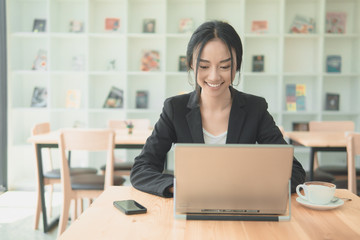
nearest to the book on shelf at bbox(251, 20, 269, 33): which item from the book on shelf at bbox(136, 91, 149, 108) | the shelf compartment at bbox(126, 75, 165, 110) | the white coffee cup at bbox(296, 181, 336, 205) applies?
the shelf compartment at bbox(126, 75, 165, 110)

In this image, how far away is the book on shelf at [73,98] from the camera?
4.83 metres

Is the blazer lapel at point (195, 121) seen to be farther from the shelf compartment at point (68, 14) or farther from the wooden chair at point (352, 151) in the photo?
the shelf compartment at point (68, 14)

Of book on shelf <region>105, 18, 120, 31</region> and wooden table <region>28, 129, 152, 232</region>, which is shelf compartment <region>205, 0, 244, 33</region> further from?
wooden table <region>28, 129, 152, 232</region>

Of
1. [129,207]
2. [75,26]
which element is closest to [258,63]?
[75,26]

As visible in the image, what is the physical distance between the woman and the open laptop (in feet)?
1.47

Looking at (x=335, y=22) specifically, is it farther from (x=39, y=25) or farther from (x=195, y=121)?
(x=195, y=121)

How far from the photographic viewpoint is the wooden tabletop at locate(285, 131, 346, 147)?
2.93 m

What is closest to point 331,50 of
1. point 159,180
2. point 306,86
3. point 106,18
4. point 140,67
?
point 306,86

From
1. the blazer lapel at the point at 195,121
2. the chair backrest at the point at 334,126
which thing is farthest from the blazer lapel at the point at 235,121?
the chair backrest at the point at 334,126

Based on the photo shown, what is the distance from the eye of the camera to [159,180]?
136 cm

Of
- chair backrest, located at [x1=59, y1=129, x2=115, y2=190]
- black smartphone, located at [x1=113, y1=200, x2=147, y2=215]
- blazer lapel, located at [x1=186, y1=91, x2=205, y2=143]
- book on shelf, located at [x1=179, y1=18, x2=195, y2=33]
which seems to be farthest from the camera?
book on shelf, located at [x1=179, y1=18, x2=195, y2=33]

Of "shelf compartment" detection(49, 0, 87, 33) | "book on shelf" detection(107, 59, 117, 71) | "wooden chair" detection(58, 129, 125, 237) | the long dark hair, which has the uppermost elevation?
"shelf compartment" detection(49, 0, 87, 33)

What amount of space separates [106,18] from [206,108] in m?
3.49

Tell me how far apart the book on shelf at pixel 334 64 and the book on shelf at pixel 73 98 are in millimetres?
2897
